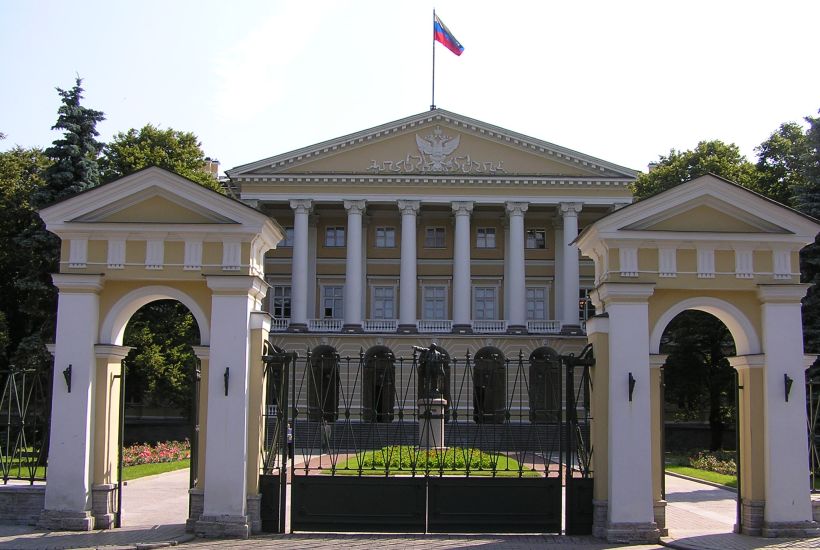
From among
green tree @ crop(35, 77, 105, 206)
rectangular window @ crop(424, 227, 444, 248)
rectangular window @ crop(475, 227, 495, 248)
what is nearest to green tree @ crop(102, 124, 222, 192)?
green tree @ crop(35, 77, 105, 206)

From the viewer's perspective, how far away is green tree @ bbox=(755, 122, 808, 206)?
39.0 meters

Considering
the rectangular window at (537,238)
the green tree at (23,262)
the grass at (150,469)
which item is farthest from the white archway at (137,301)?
the rectangular window at (537,238)

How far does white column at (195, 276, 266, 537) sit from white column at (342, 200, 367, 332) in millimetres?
33405

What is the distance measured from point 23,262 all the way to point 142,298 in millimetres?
24138

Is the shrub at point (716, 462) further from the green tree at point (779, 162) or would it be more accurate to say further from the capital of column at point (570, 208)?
the capital of column at point (570, 208)

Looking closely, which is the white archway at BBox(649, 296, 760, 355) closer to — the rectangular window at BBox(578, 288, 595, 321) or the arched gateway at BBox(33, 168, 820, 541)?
the arched gateway at BBox(33, 168, 820, 541)

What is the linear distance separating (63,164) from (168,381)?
10.6 metres

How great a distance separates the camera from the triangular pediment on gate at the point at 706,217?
571 inches

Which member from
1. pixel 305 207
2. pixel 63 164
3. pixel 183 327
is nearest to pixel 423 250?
pixel 305 207

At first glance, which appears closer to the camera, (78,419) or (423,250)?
(78,419)

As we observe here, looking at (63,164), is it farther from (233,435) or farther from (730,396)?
(730,396)

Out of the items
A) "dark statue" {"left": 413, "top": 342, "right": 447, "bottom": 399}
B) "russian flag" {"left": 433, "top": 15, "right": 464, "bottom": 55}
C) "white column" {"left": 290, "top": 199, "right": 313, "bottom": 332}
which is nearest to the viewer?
"dark statue" {"left": 413, "top": 342, "right": 447, "bottom": 399}

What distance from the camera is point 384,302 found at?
5134 cm

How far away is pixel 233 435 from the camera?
14.2 meters
